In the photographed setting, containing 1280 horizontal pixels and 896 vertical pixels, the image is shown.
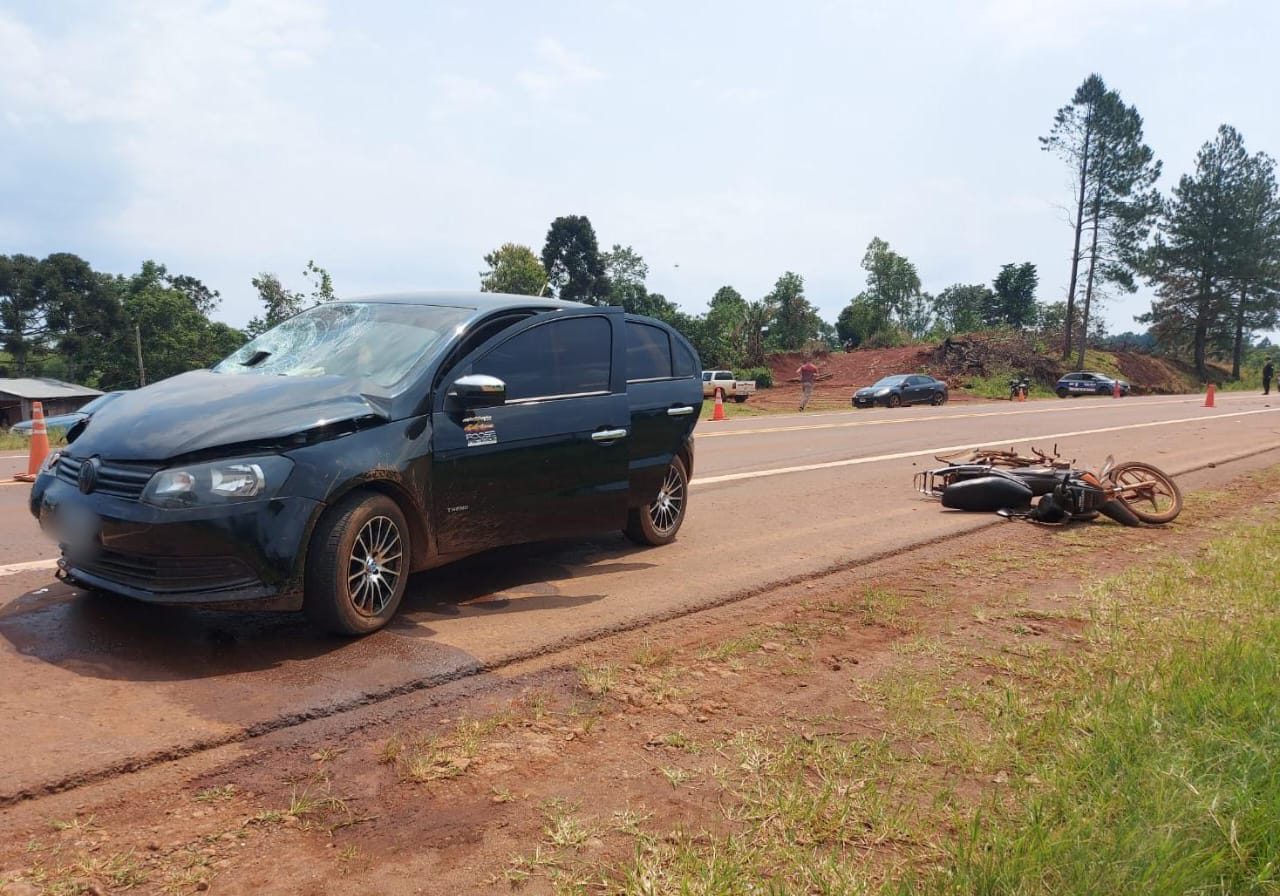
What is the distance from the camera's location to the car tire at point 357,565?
426 centimetres

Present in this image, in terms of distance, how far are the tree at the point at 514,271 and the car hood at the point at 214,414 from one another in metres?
61.0

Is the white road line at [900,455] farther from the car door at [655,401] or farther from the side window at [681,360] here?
the car door at [655,401]

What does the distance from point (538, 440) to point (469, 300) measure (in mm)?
1088

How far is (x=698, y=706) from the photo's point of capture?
12.6 ft

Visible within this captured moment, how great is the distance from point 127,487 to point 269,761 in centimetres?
164

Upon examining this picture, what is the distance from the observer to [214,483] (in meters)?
4.02

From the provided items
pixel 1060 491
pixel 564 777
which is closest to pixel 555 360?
pixel 564 777

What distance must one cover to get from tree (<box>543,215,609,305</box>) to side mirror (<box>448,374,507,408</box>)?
2817 inches

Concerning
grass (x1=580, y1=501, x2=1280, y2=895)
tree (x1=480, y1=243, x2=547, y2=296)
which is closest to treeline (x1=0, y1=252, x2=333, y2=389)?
tree (x1=480, y1=243, x2=547, y2=296)

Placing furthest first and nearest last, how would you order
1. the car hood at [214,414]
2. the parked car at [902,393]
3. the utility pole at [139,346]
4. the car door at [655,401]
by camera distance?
→ the utility pole at [139,346] → the parked car at [902,393] → the car door at [655,401] → the car hood at [214,414]

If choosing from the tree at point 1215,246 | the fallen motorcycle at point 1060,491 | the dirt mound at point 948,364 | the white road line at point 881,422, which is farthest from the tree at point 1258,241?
the fallen motorcycle at point 1060,491

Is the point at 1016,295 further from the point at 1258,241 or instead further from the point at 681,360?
the point at 681,360

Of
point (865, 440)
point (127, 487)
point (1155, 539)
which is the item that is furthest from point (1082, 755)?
point (865, 440)

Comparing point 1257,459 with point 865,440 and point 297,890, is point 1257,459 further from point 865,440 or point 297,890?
point 297,890
